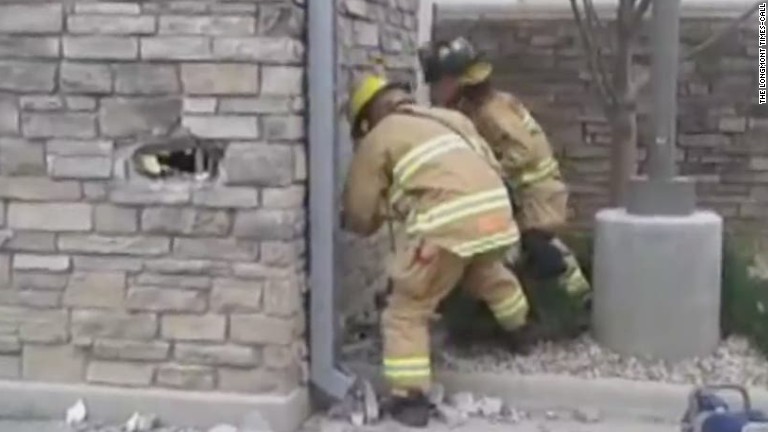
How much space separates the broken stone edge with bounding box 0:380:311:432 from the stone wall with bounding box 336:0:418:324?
0.86 meters

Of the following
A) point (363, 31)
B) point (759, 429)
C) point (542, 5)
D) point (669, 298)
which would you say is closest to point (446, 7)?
point (542, 5)

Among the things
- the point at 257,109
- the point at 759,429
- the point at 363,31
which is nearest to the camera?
the point at 759,429

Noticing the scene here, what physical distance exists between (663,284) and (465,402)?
42.0 inches

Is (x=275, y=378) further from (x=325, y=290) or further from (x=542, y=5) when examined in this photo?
(x=542, y=5)

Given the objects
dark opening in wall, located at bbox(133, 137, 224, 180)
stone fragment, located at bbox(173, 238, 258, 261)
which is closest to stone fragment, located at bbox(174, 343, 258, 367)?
stone fragment, located at bbox(173, 238, 258, 261)

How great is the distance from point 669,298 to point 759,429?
84.0 inches

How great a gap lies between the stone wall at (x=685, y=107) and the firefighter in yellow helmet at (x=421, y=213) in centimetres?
434

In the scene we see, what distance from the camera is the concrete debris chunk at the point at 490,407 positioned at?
636 cm

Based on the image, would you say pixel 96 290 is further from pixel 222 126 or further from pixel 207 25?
pixel 207 25

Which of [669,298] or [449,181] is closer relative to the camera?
[449,181]

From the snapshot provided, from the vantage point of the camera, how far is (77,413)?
6172mm

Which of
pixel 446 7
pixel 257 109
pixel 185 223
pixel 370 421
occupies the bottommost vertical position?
pixel 370 421

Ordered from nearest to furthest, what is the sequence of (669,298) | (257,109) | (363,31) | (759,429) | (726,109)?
(759,429) < (257,109) < (669,298) < (363,31) < (726,109)

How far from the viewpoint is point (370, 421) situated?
6.24m
